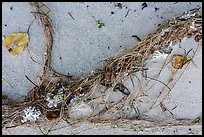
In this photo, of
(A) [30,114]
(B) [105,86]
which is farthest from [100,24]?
(A) [30,114]

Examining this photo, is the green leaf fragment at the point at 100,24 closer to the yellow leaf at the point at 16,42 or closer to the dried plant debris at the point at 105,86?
the dried plant debris at the point at 105,86

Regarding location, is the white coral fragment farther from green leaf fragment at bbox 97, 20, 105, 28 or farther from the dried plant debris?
green leaf fragment at bbox 97, 20, 105, 28

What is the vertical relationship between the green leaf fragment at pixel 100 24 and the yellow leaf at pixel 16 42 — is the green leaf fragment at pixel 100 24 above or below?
above

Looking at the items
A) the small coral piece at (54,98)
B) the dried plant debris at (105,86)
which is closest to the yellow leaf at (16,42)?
the dried plant debris at (105,86)

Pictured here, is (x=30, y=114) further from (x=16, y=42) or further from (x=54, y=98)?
(x=16, y=42)

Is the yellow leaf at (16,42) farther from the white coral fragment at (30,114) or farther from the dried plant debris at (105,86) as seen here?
the white coral fragment at (30,114)

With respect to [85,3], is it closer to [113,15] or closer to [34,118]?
[113,15]

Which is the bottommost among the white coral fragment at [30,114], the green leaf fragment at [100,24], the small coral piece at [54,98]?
the white coral fragment at [30,114]
